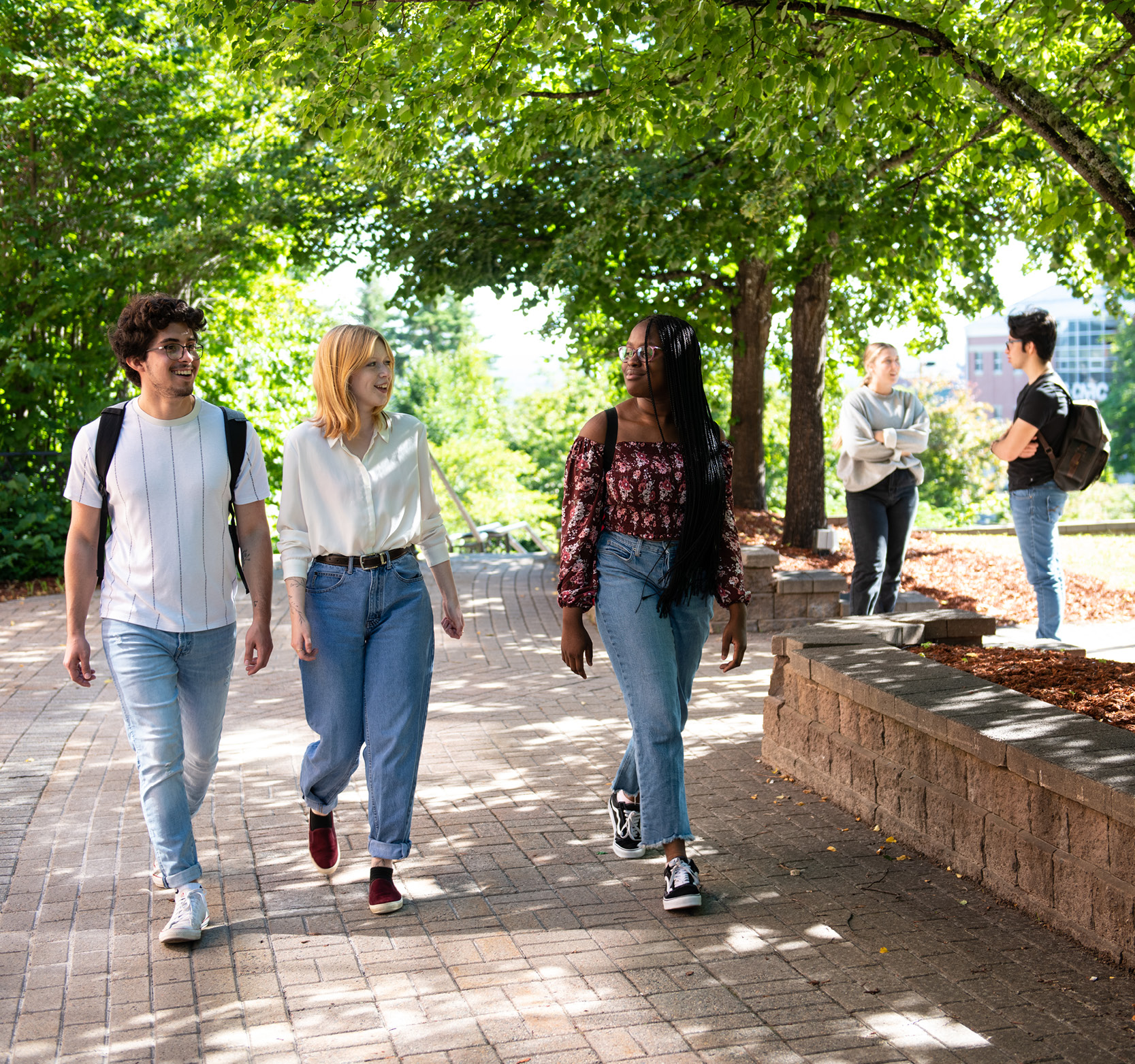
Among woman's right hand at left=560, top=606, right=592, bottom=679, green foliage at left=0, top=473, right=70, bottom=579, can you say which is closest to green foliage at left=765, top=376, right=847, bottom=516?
green foliage at left=0, top=473, right=70, bottom=579

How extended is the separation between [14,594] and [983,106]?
10.6 m

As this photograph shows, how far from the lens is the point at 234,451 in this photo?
166 inches

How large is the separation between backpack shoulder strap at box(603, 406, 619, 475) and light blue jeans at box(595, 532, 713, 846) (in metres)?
0.25

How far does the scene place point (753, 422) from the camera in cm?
1453

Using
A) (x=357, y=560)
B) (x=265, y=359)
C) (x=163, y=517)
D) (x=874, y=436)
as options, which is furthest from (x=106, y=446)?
(x=265, y=359)

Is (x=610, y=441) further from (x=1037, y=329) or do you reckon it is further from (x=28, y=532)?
(x=28, y=532)

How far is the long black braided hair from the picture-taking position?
4301 mm

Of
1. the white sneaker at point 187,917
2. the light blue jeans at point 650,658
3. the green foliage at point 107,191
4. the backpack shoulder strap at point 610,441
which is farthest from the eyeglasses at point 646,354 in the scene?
the green foliage at point 107,191

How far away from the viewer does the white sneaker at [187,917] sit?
393 cm

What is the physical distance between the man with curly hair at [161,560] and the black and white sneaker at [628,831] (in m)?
1.60

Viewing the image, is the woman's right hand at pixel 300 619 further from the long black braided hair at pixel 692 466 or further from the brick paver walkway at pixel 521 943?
the long black braided hair at pixel 692 466

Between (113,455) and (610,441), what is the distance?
1.68 metres

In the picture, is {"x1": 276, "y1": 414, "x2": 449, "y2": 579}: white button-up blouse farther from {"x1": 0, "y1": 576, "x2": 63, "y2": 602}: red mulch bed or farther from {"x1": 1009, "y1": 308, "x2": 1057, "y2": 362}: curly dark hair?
{"x1": 0, "y1": 576, "x2": 63, "y2": 602}: red mulch bed

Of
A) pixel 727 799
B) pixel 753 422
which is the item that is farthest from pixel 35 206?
pixel 727 799
